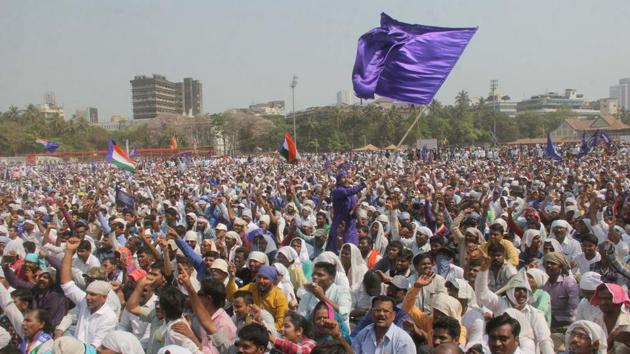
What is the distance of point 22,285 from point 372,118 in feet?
199

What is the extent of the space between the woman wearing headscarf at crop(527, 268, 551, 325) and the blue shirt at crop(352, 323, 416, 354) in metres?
1.44

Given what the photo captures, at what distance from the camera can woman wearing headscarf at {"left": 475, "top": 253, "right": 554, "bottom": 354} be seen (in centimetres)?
397

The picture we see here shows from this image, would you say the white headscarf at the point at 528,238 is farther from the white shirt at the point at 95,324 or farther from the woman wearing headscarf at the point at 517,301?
the white shirt at the point at 95,324

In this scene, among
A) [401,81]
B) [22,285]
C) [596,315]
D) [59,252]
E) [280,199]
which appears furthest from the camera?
[280,199]

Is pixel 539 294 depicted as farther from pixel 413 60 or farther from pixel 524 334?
pixel 413 60

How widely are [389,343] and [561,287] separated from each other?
2.49 metres

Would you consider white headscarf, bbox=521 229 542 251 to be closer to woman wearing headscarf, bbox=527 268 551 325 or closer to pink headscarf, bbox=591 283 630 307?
woman wearing headscarf, bbox=527 268 551 325

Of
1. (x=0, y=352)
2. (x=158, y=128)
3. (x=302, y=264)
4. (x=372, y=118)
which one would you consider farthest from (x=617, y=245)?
(x=158, y=128)

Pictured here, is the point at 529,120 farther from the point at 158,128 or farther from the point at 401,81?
the point at 401,81

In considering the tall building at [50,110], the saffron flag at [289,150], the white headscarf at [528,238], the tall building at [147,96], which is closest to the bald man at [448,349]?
the white headscarf at [528,238]

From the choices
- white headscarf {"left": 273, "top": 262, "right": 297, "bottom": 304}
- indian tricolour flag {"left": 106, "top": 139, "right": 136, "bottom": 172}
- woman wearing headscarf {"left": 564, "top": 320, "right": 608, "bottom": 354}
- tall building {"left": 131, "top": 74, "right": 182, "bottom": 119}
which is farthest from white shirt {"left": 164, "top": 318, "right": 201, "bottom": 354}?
tall building {"left": 131, "top": 74, "right": 182, "bottom": 119}

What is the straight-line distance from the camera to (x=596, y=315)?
408 centimetres

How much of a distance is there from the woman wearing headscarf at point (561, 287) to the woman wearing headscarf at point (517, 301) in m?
0.97

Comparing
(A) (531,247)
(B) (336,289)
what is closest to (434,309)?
(B) (336,289)
